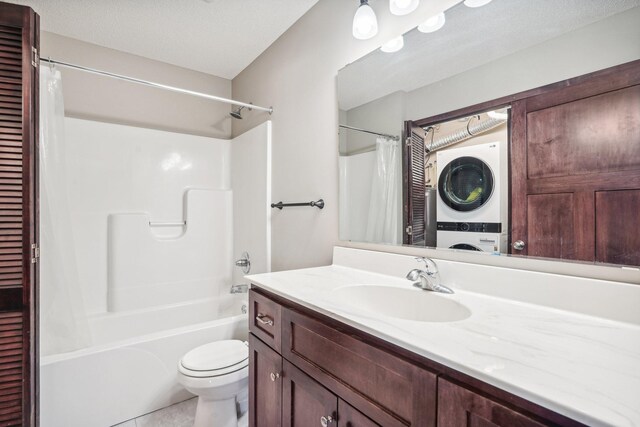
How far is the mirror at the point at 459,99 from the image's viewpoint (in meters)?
0.86

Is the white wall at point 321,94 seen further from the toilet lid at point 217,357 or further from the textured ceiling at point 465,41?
the toilet lid at point 217,357

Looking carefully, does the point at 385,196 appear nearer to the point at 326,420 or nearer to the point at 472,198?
the point at 472,198

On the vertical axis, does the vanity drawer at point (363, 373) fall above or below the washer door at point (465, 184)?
below

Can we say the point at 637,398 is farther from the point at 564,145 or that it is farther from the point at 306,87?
the point at 306,87

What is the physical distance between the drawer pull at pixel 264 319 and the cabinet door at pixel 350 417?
0.40 meters

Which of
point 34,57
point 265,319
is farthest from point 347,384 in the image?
point 34,57

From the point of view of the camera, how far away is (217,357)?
1.58 meters

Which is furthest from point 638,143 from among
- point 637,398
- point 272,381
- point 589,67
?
point 272,381

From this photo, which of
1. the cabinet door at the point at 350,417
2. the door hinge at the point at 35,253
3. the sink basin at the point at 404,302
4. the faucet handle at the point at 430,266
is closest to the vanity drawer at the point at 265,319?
the sink basin at the point at 404,302

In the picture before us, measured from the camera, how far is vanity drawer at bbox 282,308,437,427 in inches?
24.2

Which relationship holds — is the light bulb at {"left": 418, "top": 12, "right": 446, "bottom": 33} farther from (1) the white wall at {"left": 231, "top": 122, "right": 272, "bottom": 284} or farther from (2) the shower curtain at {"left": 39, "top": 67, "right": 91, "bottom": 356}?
(2) the shower curtain at {"left": 39, "top": 67, "right": 91, "bottom": 356}

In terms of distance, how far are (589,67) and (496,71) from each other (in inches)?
10.2

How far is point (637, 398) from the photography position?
44 cm

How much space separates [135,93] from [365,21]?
6.48 ft
